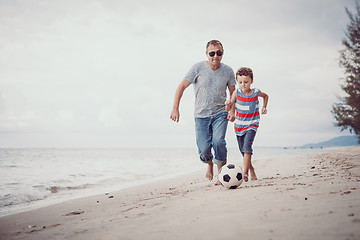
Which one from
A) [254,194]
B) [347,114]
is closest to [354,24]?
[347,114]

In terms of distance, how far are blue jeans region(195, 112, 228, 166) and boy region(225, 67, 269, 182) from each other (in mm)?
257

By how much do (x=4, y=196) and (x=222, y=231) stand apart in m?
5.98

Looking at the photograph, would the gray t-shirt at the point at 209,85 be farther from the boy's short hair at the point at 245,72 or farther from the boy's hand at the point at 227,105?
the boy's short hair at the point at 245,72

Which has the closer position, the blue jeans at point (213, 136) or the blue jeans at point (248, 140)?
the blue jeans at point (248, 140)

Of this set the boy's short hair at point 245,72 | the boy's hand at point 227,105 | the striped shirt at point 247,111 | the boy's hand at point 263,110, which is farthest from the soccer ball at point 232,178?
the boy's short hair at point 245,72

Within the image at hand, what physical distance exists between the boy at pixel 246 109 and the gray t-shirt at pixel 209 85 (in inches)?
9.9

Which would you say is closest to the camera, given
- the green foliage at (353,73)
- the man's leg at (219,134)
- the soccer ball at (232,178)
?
the soccer ball at (232,178)

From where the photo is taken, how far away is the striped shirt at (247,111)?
480cm

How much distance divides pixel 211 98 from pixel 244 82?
652 millimetres

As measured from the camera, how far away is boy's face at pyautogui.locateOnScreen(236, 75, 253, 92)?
189 inches

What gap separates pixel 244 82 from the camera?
4805 millimetres

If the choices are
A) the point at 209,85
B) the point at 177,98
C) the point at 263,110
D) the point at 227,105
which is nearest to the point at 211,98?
the point at 209,85

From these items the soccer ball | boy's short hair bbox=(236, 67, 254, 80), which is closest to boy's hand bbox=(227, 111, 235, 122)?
boy's short hair bbox=(236, 67, 254, 80)

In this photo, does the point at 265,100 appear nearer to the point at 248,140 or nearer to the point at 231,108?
the point at 231,108
